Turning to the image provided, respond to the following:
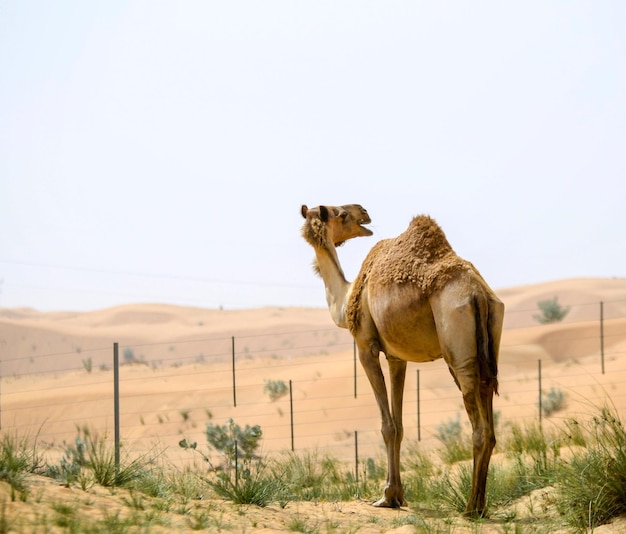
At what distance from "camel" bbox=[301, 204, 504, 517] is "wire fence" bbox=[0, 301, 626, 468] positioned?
370 inches

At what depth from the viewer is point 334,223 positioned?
10.5 m

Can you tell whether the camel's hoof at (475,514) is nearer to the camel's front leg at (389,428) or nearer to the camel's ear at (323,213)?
the camel's front leg at (389,428)

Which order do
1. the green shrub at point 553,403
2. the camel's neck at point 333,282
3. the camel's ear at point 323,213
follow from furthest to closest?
the green shrub at point 553,403
the camel's ear at point 323,213
the camel's neck at point 333,282

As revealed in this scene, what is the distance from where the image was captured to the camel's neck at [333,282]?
33.0 feet

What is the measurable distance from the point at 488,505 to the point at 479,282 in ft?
7.61

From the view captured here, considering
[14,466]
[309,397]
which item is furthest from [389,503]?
[309,397]

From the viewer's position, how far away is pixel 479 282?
8344 mm

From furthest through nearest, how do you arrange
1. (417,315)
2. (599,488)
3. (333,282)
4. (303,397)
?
(303,397), (333,282), (417,315), (599,488)

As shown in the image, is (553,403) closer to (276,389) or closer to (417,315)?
(276,389)

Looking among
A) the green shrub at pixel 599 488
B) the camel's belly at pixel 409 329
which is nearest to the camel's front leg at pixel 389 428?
the camel's belly at pixel 409 329

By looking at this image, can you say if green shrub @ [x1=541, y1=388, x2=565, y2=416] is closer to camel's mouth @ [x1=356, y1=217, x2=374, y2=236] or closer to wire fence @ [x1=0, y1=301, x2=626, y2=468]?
wire fence @ [x1=0, y1=301, x2=626, y2=468]

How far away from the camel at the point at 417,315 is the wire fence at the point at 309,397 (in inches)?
370

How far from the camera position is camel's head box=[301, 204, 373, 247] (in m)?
10.3

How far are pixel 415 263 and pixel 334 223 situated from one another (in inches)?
77.8
